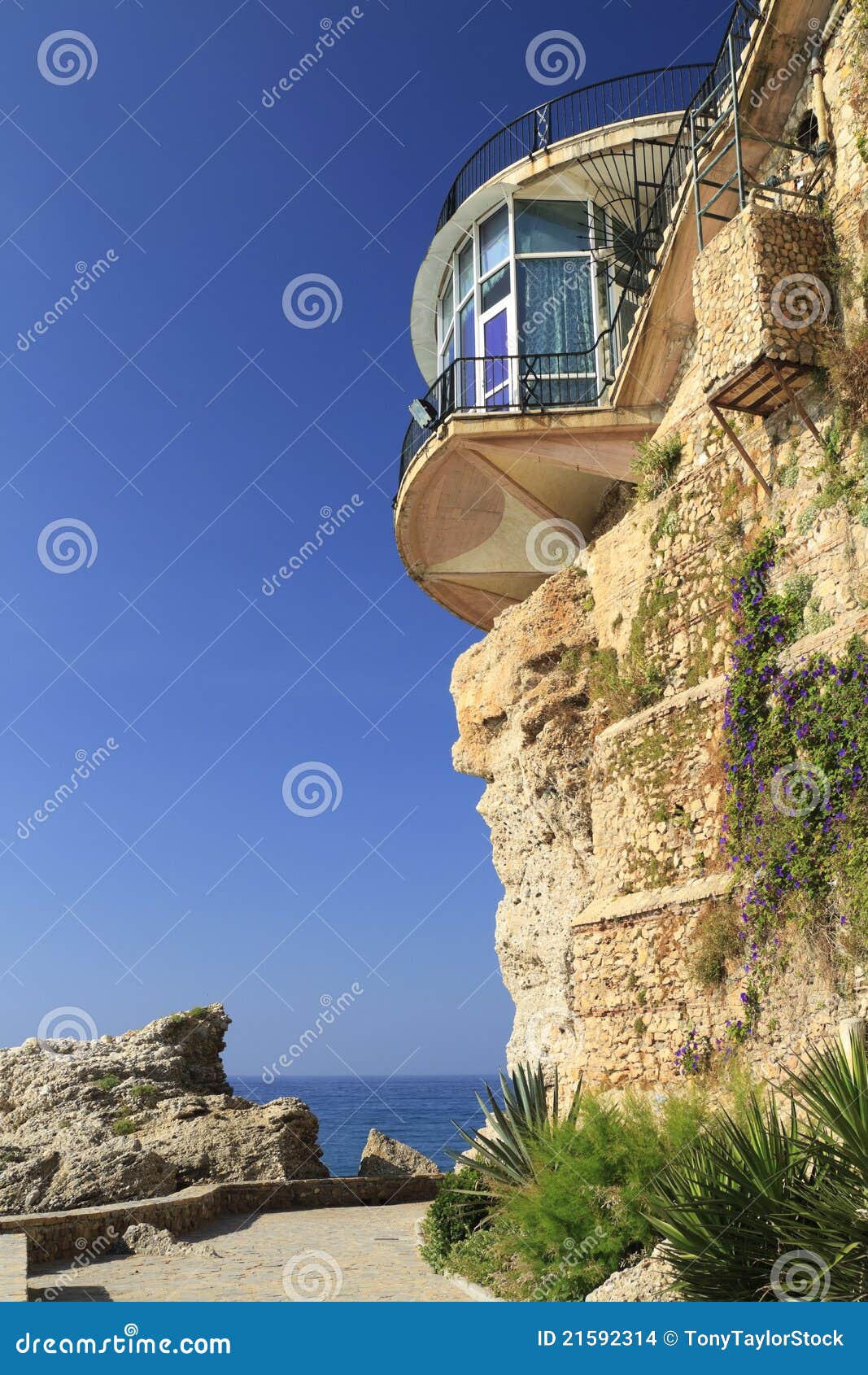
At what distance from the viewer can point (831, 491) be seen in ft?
35.1

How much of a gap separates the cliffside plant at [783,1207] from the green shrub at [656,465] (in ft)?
27.5

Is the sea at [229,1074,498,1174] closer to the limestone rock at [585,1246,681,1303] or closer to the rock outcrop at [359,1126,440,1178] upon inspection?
the rock outcrop at [359,1126,440,1178]

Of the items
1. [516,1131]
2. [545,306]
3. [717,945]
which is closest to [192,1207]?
[516,1131]

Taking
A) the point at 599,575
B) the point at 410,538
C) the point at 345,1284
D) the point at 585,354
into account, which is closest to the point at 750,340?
the point at 599,575

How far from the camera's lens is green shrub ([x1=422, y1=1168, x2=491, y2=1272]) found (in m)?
11.0

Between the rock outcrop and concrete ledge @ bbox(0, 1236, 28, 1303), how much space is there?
8648 mm

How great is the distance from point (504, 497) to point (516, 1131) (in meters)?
10.8

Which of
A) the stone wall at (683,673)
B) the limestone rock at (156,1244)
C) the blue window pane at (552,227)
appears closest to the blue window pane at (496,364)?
the blue window pane at (552,227)

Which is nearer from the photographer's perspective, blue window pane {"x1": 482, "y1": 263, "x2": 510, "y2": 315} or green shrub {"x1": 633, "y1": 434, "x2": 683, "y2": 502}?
green shrub {"x1": 633, "y1": 434, "x2": 683, "y2": 502}

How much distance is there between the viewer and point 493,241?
59.2 ft

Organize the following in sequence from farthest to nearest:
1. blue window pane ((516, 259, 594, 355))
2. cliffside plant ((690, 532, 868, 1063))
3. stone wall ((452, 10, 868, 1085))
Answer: blue window pane ((516, 259, 594, 355)) < stone wall ((452, 10, 868, 1085)) < cliffside plant ((690, 532, 868, 1063))

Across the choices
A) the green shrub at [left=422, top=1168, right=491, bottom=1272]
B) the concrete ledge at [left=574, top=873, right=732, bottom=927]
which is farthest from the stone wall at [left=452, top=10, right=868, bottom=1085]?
the green shrub at [left=422, top=1168, right=491, bottom=1272]

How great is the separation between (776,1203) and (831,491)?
682cm

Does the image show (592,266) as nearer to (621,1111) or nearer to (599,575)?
(599,575)
